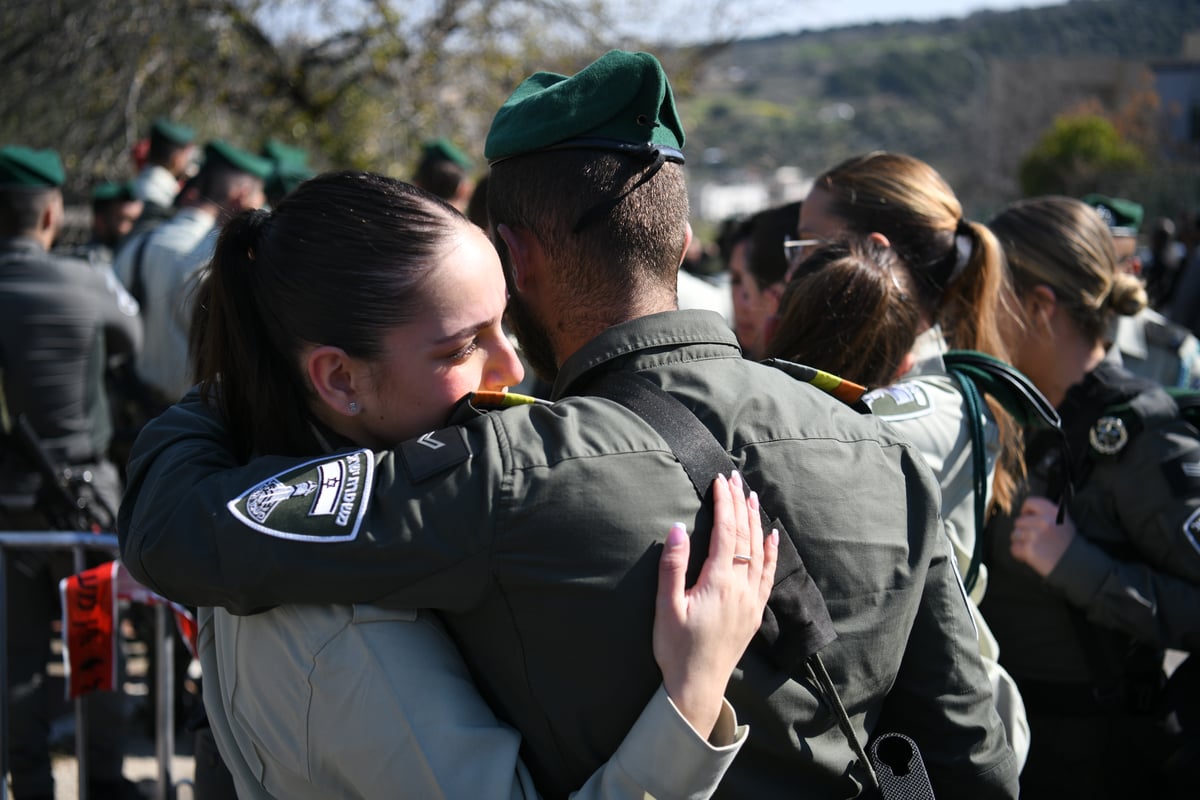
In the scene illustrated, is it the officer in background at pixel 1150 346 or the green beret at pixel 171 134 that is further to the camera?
the green beret at pixel 171 134

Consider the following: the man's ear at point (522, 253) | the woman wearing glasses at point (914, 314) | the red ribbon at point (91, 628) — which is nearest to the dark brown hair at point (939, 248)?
the woman wearing glasses at point (914, 314)

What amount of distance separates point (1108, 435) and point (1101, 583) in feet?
1.22

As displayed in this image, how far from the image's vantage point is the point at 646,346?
1.56 meters

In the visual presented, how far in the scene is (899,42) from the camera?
101875mm

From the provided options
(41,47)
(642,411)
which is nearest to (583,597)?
(642,411)

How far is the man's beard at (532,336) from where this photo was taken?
5.58ft

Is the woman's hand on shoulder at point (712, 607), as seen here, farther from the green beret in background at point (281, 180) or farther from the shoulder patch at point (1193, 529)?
the green beret in background at point (281, 180)

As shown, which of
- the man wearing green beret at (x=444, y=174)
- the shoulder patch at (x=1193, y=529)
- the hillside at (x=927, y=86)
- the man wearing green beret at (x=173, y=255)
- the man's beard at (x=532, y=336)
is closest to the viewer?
the man's beard at (x=532, y=336)

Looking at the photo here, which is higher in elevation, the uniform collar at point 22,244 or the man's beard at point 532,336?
the man's beard at point 532,336

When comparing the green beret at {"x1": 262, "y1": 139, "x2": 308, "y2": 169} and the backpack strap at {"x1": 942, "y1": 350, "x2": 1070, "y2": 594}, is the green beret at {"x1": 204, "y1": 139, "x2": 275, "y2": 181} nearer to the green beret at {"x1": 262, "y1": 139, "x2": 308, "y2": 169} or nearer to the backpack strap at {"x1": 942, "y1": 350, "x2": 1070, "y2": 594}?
the green beret at {"x1": 262, "y1": 139, "x2": 308, "y2": 169}

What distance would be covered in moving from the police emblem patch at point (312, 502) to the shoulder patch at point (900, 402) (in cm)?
112

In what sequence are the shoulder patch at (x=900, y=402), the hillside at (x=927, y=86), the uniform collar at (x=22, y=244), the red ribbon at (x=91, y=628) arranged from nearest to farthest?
the shoulder patch at (x=900, y=402), the red ribbon at (x=91, y=628), the uniform collar at (x=22, y=244), the hillside at (x=927, y=86)

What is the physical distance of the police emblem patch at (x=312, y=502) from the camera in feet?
4.37

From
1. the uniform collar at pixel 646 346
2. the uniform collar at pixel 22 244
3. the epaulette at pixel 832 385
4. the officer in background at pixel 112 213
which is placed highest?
the uniform collar at pixel 646 346
